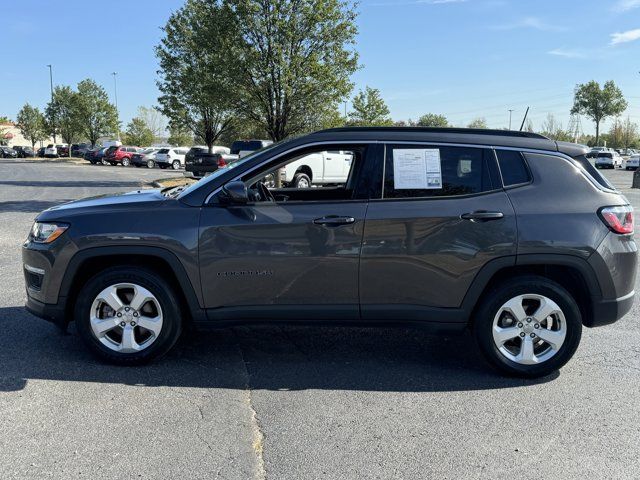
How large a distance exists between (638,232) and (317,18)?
933 cm

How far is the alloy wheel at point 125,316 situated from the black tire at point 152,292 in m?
0.03

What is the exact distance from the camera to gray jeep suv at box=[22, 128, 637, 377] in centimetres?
406

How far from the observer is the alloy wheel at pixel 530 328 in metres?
4.14

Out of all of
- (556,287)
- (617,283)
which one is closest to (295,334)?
(556,287)

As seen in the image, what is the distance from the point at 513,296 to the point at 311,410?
5.63 feet

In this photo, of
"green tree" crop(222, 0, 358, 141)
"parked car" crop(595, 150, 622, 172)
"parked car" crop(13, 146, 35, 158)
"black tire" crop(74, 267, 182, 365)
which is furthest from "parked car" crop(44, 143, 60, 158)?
"black tire" crop(74, 267, 182, 365)

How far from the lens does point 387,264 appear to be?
4.08 metres

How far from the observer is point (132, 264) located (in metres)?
4.28

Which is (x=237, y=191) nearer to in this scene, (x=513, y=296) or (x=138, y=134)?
(x=513, y=296)

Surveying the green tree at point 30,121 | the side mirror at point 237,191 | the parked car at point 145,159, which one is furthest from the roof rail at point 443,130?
the green tree at point 30,121

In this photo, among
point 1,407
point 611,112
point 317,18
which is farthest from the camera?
point 611,112

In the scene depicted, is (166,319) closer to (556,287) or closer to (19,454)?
(19,454)

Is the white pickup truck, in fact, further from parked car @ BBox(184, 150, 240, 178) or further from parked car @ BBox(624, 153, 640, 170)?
parked car @ BBox(624, 153, 640, 170)

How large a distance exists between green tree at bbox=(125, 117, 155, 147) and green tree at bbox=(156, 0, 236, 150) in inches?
1939
